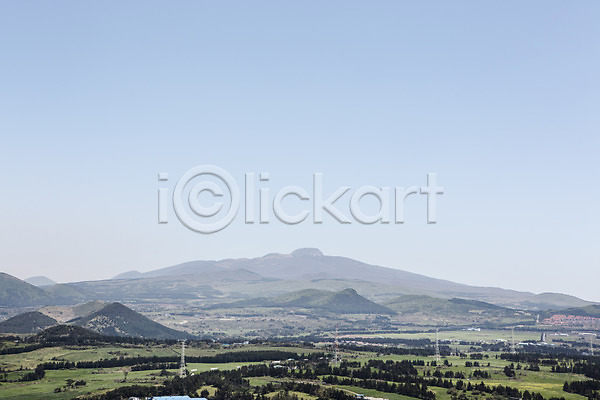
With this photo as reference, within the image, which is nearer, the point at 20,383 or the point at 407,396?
the point at 407,396

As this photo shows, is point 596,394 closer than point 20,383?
Yes

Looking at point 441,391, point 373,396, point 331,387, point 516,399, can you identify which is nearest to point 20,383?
point 331,387

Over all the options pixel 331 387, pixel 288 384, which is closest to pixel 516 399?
pixel 331 387

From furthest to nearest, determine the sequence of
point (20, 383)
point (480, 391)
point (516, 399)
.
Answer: point (20, 383) → point (480, 391) → point (516, 399)

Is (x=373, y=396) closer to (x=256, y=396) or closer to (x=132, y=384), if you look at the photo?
(x=256, y=396)

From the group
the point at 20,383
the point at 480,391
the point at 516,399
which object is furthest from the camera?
the point at 20,383

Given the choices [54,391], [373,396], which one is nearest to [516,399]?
[373,396]

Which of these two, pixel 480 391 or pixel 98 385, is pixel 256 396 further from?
pixel 480 391
